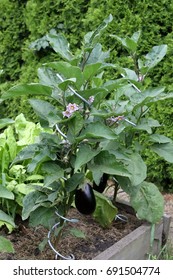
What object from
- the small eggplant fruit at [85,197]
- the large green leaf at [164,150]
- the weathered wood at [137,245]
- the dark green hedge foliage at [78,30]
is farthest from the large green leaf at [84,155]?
the dark green hedge foliage at [78,30]

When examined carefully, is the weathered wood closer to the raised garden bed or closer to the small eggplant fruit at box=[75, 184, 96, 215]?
the raised garden bed

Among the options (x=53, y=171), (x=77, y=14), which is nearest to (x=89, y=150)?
(x=53, y=171)

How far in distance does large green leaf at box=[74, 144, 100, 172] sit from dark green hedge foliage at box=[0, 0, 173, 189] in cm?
175

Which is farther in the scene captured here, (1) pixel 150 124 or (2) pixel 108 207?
(2) pixel 108 207

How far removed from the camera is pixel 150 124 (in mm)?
2227

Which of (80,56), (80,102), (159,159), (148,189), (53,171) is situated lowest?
(159,159)

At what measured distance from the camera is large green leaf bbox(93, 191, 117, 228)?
242cm

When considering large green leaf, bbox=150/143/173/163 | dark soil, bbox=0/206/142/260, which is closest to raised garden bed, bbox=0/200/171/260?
dark soil, bbox=0/206/142/260

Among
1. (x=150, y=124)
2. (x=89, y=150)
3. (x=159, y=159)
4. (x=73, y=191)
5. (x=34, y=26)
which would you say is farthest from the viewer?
(x=34, y=26)

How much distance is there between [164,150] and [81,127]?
22.9 inches

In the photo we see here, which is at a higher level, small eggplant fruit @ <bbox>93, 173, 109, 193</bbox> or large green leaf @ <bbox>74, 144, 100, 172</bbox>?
large green leaf @ <bbox>74, 144, 100, 172</bbox>

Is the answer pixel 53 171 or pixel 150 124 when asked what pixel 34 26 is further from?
pixel 53 171

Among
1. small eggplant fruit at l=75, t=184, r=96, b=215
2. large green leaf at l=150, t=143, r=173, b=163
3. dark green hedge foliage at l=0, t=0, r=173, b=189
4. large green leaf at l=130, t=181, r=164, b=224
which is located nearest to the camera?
small eggplant fruit at l=75, t=184, r=96, b=215

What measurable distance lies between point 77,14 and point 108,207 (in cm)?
246
